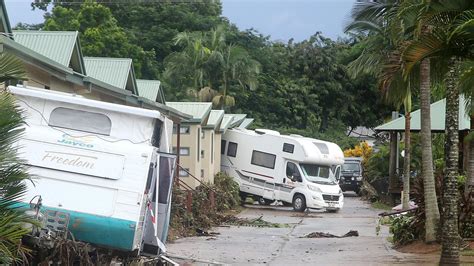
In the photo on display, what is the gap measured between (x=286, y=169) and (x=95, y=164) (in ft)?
74.3

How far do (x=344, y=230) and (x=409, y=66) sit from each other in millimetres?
12722

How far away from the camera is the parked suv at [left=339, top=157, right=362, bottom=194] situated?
47.6 m

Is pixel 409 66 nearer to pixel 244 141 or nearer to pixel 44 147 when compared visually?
pixel 44 147

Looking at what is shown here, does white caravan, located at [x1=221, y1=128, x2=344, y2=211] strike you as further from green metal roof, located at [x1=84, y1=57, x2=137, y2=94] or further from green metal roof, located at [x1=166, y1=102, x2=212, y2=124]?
green metal roof, located at [x1=84, y1=57, x2=137, y2=94]

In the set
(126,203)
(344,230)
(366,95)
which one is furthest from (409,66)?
(366,95)

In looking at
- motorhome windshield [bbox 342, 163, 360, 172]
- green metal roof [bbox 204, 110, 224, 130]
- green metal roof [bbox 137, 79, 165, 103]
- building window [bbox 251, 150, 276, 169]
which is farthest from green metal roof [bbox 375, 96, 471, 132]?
motorhome windshield [bbox 342, 163, 360, 172]

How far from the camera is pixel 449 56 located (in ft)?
44.5

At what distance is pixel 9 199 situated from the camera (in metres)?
6.57

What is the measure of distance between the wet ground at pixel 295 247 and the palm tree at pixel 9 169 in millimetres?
9033

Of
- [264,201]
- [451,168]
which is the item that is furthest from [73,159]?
[264,201]

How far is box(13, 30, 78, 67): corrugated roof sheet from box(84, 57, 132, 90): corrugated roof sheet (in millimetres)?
4168

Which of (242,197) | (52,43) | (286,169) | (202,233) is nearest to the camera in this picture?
(52,43)

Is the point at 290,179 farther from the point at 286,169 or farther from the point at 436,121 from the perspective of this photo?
the point at 436,121

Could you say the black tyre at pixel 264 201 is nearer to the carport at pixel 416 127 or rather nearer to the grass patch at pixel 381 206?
the grass patch at pixel 381 206
